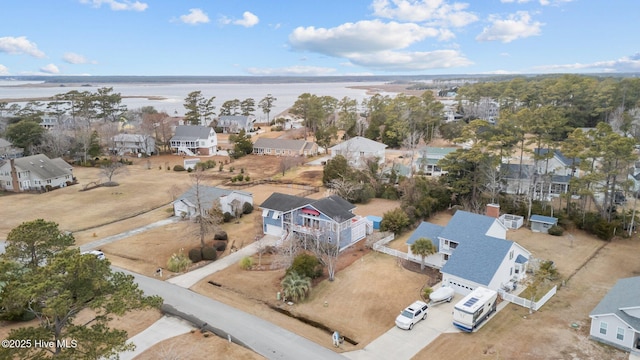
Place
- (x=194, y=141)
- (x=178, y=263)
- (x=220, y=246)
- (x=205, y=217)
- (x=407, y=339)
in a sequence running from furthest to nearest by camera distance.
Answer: (x=194, y=141) → (x=205, y=217) → (x=220, y=246) → (x=178, y=263) → (x=407, y=339)

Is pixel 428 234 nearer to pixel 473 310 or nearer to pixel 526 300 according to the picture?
pixel 526 300

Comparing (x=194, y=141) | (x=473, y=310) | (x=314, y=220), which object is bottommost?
(x=473, y=310)

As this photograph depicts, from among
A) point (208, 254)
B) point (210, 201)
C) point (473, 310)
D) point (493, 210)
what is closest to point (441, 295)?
point (473, 310)

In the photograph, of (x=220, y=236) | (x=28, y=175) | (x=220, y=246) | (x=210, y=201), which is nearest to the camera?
(x=220, y=246)

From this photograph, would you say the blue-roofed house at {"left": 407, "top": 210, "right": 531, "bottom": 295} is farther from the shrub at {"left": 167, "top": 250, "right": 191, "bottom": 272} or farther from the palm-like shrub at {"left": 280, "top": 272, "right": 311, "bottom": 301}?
the shrub at {"left": 167, "top": 250, "right": 191, "bottom": 272}

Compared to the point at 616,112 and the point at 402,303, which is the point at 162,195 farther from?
the point at 616,112

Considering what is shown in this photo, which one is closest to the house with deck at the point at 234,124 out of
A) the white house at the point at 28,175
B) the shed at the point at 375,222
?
the white house at the point at 28,175

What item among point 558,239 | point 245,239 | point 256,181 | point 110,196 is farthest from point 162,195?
point 558,239
